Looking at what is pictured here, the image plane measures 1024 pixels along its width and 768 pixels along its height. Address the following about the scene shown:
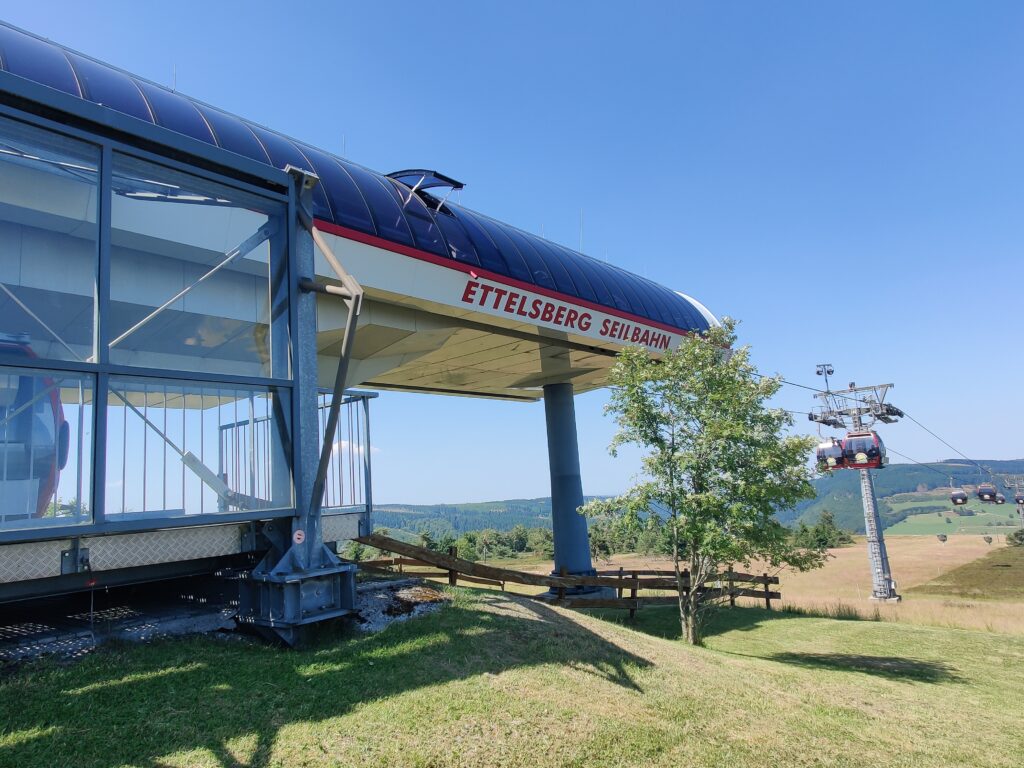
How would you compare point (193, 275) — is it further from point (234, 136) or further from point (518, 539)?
point (518, 539)

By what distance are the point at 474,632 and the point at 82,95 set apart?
9985 millimetres

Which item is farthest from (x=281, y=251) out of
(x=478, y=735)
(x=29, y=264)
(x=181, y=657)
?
(x=478, y=735)

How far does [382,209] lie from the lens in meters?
13.7

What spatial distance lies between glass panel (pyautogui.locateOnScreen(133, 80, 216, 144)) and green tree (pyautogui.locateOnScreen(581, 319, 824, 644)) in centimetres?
928

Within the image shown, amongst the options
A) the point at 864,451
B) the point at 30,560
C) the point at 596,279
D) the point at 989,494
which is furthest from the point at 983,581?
the point at 30,560

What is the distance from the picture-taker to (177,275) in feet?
24.1

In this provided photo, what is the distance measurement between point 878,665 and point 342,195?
13.6 meters

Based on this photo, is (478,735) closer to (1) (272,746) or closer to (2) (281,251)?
(1) (272,746)

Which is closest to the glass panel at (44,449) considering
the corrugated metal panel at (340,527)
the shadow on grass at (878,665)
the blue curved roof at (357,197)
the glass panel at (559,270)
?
the corrugated metal panel at (340,527)

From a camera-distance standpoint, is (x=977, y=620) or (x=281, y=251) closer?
(x=281, y=251)

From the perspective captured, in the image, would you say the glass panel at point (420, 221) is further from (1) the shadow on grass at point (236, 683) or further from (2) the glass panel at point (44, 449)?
(2) the glass panel at point (44, 449)

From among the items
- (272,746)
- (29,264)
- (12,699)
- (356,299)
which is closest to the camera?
(272,746)

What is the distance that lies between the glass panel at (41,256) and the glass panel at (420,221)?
8130 millimetres

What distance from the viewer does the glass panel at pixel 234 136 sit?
11670 millimetres
